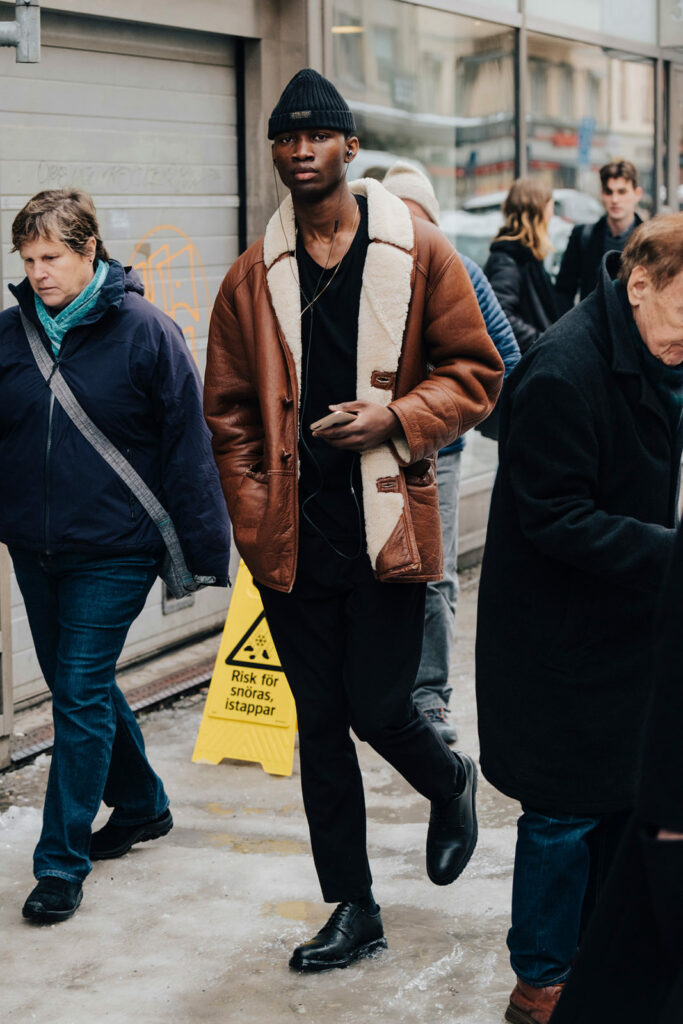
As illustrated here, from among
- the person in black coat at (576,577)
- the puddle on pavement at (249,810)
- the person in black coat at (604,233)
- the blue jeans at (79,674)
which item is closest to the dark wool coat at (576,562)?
the person in black coat at (576,577)

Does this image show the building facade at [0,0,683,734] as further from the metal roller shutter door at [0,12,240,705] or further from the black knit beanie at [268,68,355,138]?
the black knit beanie at [268,68,355,138]

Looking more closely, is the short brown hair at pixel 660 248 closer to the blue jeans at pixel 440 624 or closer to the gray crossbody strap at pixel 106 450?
the gray crossbody strap at pixel 106 450

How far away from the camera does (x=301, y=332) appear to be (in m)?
3.72

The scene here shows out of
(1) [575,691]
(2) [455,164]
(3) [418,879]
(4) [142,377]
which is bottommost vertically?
(3) [418,879]

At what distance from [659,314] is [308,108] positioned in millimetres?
970

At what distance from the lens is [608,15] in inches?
444

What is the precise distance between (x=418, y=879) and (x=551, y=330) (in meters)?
1.75

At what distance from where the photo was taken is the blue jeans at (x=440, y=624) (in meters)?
5.33

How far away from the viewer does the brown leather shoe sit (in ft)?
11.5

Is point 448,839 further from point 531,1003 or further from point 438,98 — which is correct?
point 438,98

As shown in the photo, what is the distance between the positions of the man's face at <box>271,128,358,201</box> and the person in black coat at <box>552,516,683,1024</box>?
1.86 meters

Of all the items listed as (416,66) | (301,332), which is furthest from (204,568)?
(416,66)

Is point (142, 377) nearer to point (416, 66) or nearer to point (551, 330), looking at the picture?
point (551, 330)

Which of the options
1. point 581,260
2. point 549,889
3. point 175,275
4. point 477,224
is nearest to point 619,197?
point 581,260
